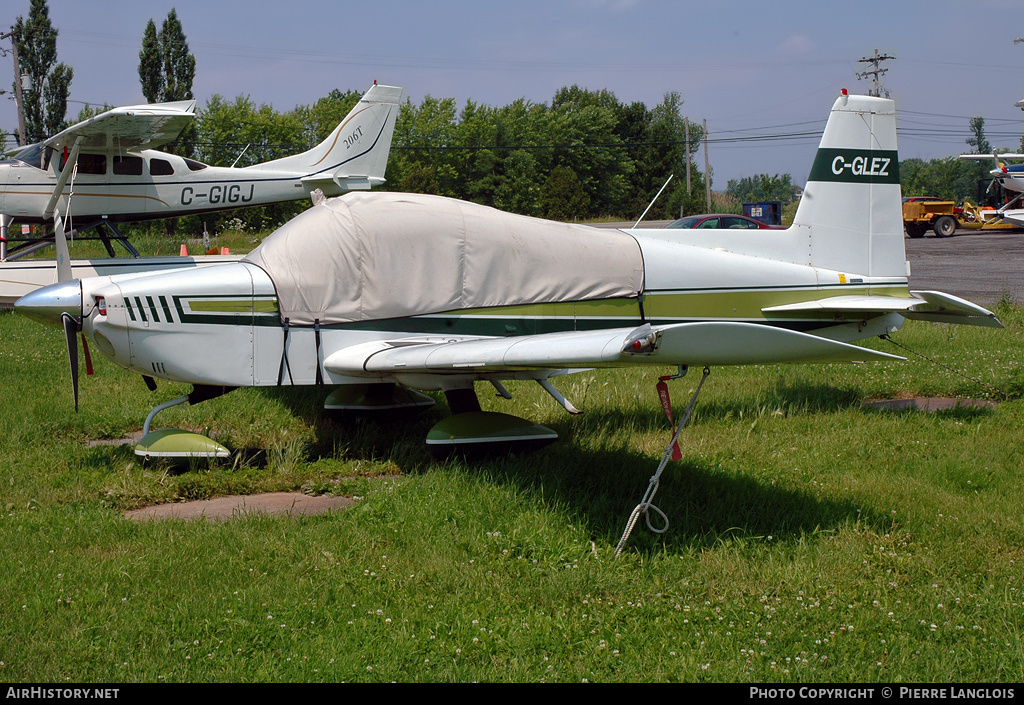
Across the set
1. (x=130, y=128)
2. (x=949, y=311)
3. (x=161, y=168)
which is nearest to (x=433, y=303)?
(x=949, y=311)

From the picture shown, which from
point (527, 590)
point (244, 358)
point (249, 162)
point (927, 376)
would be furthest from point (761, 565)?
point (249, 162)

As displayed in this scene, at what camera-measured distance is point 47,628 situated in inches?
141

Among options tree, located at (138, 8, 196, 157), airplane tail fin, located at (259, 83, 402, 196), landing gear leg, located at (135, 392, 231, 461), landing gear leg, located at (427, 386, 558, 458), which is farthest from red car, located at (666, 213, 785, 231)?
tree, located at (138, 8, 196, 157)

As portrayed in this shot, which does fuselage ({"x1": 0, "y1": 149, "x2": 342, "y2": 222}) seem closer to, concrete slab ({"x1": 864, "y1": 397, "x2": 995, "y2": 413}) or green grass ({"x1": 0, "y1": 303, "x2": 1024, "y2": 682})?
green grass ({"x1": 0, "y1": 303, "x2": 1024, "y2": 682})

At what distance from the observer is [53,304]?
18.7 ft

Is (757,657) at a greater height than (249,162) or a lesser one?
lesser

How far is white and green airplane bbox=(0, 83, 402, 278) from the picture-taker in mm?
12875

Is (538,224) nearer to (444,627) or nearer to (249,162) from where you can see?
(444,627)

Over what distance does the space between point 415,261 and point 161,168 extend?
1114 cm

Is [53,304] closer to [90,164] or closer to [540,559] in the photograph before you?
[540,559]

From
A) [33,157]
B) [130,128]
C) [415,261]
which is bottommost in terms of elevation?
[415,261]

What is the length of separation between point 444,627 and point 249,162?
6533 centimetres

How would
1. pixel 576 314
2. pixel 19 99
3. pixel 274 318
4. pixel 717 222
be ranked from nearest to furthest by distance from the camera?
A: pixel 274 318 → pixel 576 314 → pixel 717 222 → pixel 19 99

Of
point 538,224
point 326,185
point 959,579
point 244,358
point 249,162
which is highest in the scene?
point 249,162
